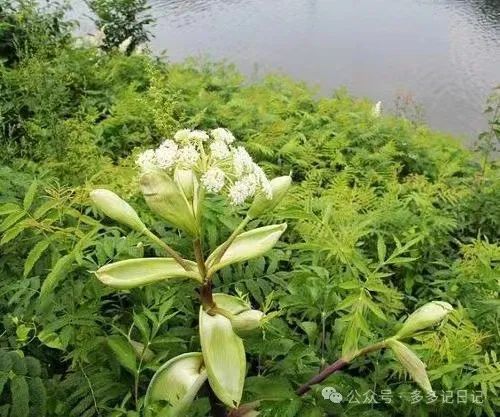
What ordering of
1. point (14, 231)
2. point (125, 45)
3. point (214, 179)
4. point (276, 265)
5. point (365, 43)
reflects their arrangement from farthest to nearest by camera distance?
1. point (365, 43)
2. point (125, 45)
3. point (276, 265)
4. point (14, 231)
5. point (214, 179)

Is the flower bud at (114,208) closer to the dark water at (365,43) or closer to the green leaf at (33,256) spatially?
the green leaf at (33,256)

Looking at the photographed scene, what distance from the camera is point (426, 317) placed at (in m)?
1.48

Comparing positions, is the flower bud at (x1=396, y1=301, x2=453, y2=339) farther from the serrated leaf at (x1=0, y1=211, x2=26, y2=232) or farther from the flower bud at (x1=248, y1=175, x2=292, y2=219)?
the serrated leaf at (x1=0, y1=211, x2=26, y2=232)

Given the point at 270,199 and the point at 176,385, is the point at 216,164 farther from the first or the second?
the point at 176,385

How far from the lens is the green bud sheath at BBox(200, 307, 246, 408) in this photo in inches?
55.5

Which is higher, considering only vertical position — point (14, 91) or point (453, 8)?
point (14, 91)

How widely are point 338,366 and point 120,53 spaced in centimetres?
426

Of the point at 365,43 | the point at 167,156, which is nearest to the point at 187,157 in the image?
the point at 167,156

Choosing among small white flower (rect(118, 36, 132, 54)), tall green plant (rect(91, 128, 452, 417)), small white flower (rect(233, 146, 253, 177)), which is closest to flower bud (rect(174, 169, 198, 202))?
tall green plant (rect(91, 128, 452, 417))

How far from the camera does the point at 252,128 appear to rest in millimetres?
3770

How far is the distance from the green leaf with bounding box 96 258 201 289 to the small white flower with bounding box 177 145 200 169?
25cm

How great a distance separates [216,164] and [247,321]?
384mm

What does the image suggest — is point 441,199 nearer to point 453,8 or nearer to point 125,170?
point 125,170

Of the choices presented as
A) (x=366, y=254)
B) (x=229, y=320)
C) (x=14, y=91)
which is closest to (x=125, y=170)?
(x=366, y=254)
